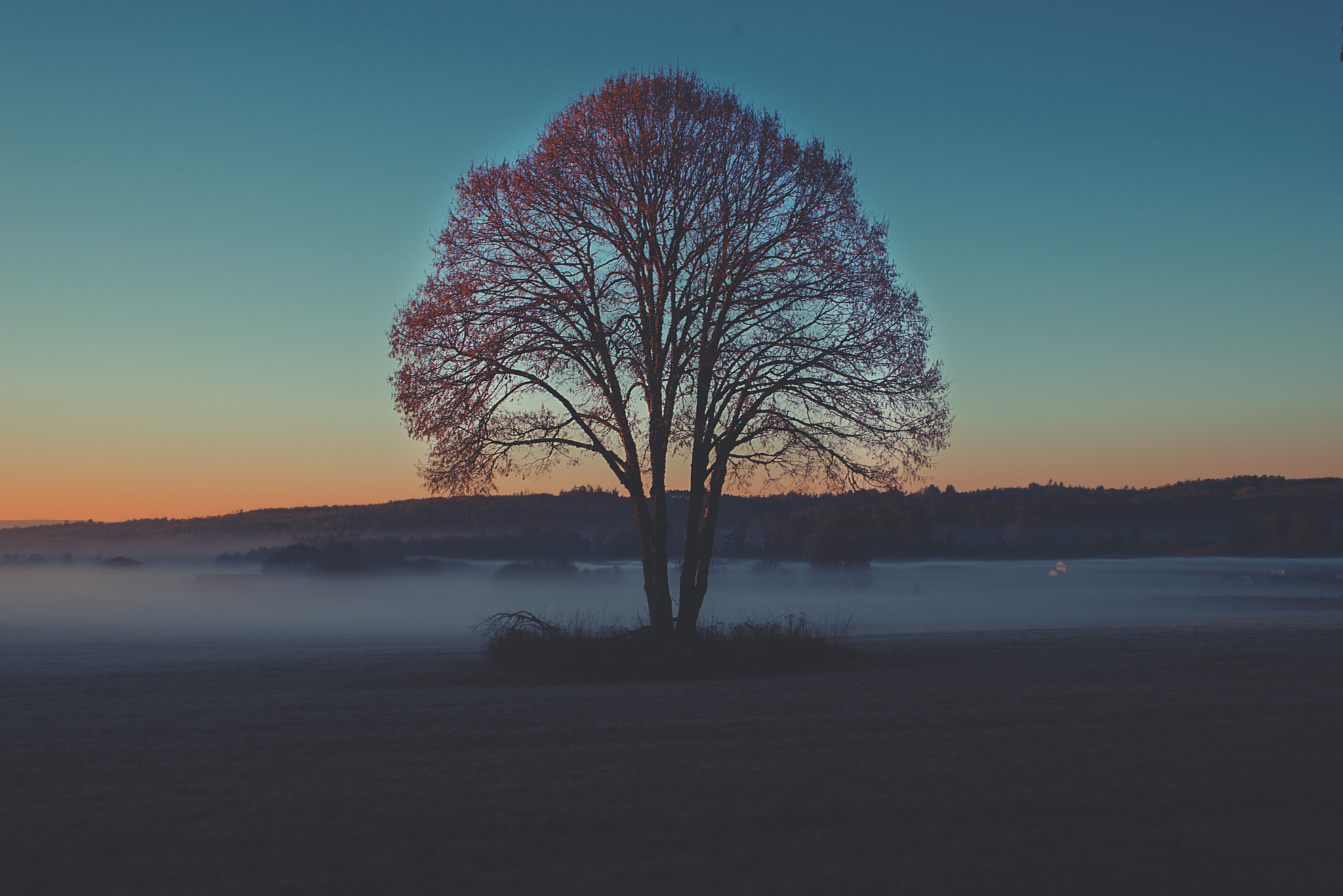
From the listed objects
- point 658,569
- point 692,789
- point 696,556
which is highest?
point 696,556

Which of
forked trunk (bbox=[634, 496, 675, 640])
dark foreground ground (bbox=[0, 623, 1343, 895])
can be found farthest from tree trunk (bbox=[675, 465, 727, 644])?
dark foreground ground (bbox=[0, 623, 1343, 895])

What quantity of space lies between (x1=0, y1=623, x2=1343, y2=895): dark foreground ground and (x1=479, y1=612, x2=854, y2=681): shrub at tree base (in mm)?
3289

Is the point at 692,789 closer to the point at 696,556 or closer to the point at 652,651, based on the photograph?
the point at 652,651

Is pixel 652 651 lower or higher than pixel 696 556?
lower

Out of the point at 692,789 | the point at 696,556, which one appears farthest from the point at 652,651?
the point at 692,789

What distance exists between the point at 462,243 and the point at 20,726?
470 inches

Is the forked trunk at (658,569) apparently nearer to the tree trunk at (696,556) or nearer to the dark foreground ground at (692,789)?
the tree trunk at (696,556)

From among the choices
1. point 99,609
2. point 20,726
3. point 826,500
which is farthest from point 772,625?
point 99,609

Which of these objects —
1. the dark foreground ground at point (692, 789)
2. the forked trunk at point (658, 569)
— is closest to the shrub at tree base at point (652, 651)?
the forked trunk at point (658, 569)

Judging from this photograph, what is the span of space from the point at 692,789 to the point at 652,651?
10.7 metres

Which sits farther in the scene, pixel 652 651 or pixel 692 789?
pixel 652 651

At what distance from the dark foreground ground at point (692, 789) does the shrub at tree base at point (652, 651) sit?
3.29 m

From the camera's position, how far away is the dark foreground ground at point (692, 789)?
20.4ft

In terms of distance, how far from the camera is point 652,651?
18.7 metres
